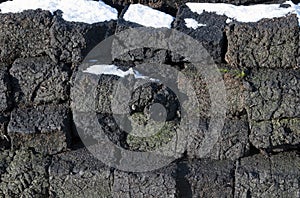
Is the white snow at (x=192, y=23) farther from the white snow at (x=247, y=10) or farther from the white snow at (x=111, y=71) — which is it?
the white snow at (x=111, y=71)

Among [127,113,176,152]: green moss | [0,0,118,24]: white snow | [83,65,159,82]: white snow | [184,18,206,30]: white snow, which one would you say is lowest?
[127,113,176,152]: green moss

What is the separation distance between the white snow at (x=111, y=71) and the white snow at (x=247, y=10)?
18.9 inches

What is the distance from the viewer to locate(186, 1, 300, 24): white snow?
10.6 ft

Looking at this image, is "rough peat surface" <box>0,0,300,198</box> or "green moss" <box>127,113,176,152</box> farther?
"green moss" <box>127,113,176,152</box>

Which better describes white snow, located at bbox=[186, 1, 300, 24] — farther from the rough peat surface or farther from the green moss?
the green moss

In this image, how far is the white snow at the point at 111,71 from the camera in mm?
3244

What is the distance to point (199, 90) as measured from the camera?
3.27 metres

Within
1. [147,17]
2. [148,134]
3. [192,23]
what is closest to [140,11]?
[147,17]

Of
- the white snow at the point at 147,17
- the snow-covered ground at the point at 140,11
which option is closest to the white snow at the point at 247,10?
the snow-covered ground at the point at 140,11

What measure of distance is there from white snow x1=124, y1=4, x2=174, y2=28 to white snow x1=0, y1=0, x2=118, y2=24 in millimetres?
105

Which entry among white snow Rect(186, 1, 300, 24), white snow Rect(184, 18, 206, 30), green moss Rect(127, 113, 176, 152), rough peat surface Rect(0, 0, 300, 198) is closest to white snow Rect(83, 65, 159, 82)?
rough peat surface Rect(0, 0, 300, 198)

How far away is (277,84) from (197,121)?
1.60 feet

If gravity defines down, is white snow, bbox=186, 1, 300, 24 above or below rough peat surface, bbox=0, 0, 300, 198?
above

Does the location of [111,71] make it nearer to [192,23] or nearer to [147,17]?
[147,17]
